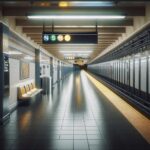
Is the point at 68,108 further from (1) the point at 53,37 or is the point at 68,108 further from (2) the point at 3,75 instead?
(2) the point at 3,75

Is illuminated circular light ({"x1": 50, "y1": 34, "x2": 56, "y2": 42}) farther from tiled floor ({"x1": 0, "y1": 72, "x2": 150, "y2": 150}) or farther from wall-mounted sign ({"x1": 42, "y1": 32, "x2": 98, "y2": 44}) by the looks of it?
tiled floor ({"x1": 0, "y1": 72, "x2": 150, "y2": 150})

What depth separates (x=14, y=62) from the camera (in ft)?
30.2

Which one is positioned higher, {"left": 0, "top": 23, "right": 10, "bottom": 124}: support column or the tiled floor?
{"left": 0, "top": 23, "right": 10, "bottom": 124}: support column

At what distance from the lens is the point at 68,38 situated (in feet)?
24.3

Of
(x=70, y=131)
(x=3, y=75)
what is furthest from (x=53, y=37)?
(x=70, y=131)

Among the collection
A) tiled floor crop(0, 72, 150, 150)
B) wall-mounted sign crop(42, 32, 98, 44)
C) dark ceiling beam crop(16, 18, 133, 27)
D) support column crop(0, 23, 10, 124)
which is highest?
dark ceiling beam crop(16, 18, 133, 27)

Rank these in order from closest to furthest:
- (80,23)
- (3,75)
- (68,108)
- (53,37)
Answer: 1. (3,75)
2. (53,37)
3. (80,23)
4. (68,108)

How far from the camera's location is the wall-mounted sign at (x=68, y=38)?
7363 millimetres

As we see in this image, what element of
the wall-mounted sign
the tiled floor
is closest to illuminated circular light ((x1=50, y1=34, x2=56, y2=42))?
the wall-mounted sign

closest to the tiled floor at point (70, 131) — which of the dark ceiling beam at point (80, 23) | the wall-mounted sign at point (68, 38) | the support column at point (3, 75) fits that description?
the support column at point (3, 75)

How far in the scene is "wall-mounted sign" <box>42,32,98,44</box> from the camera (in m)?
7.36

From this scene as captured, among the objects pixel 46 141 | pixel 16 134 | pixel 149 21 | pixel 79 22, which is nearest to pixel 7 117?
Answer: pixel 16 134

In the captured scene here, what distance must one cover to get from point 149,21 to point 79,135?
3317 mm

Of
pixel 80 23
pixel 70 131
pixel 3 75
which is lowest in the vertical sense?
pixel 70 131
